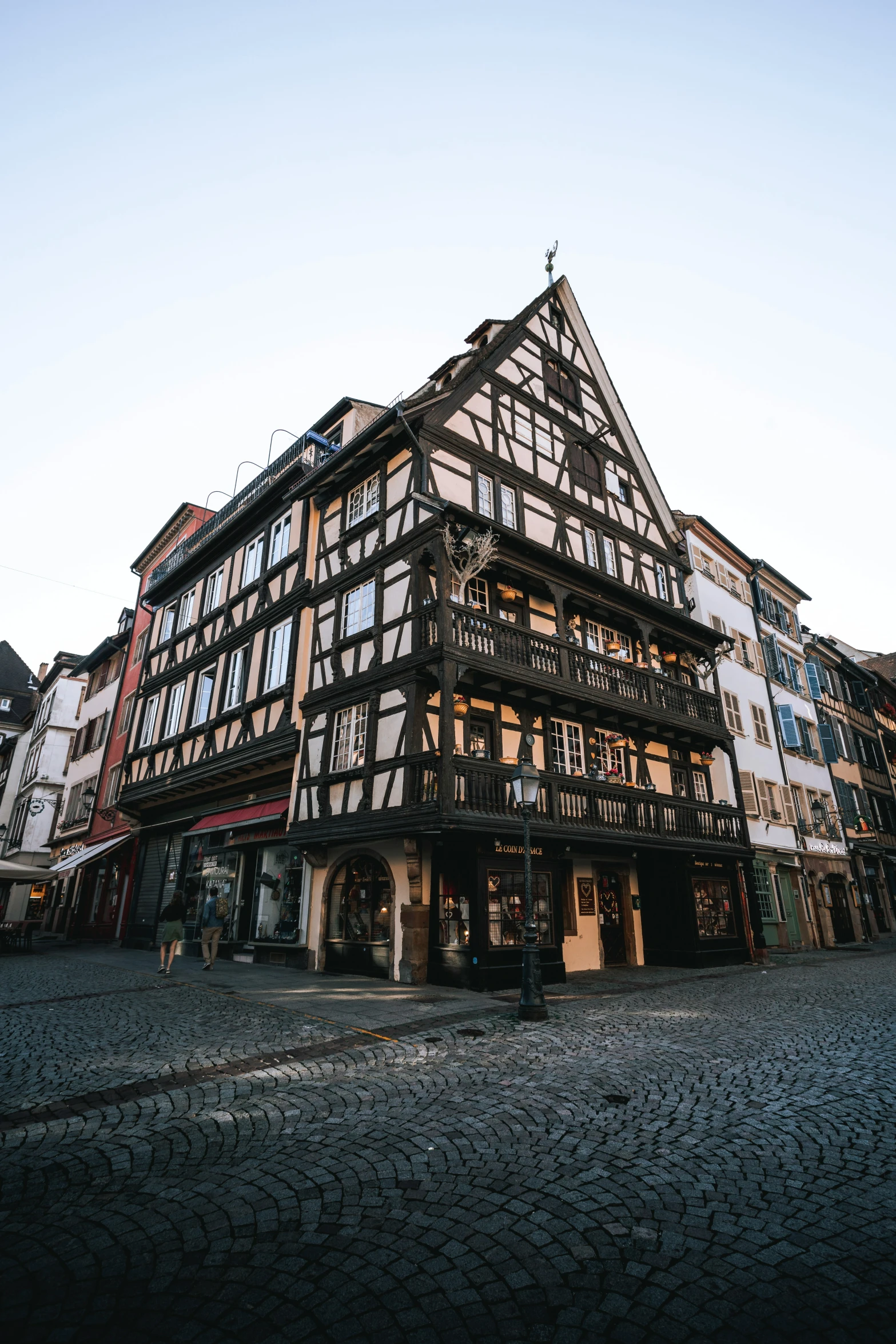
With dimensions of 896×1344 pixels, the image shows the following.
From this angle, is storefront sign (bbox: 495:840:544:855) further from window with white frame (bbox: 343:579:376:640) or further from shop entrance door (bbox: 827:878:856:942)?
shop entrance door (bbox: 827:878:856:942)

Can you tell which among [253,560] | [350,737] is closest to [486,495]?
[350,737]

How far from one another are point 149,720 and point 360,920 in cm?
1421

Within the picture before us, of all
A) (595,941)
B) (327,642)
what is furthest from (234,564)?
(595,941)

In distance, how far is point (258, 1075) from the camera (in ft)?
20.5

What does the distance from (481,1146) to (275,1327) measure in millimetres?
2174

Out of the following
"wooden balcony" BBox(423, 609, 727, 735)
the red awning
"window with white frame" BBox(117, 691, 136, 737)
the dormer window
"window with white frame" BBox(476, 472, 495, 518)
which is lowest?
the red awning

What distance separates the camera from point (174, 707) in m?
22.8

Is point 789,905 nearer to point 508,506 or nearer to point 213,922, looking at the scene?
point 508,506

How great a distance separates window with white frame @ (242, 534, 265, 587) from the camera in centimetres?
2033

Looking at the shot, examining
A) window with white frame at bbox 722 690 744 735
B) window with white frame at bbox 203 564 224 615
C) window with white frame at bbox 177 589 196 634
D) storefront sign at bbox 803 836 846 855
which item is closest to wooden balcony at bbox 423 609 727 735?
window with white frame at bbox 722 690 744 735

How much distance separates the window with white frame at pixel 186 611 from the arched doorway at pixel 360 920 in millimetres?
12742

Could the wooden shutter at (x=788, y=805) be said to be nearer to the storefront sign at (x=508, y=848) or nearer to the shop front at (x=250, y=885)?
the storefront sign at (x=508, y=848)

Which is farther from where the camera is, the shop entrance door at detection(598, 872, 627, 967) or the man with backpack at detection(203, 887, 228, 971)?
the shop entrance door at detection(598, 872, 627, 967)

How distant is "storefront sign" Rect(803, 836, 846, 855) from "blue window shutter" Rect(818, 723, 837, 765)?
11.6ft
